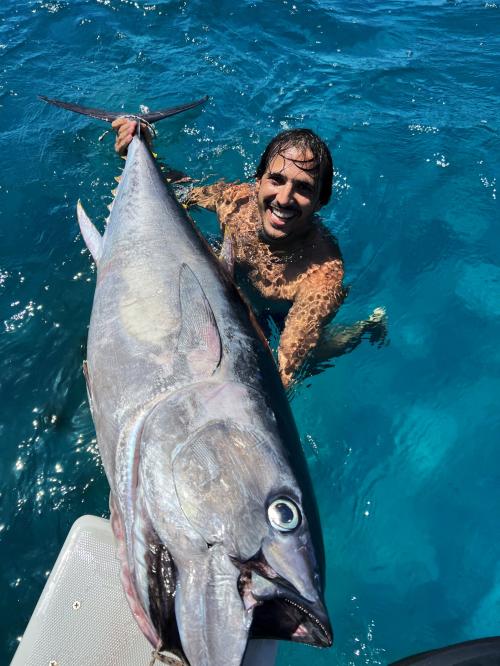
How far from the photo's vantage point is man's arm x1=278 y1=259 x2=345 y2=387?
9.46 feet

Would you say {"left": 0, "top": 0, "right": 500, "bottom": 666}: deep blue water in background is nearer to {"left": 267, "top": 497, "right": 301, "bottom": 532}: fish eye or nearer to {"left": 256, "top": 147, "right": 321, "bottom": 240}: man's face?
{"left": 256, "top": 147, "right": 321, "bottom": 240}: man's face

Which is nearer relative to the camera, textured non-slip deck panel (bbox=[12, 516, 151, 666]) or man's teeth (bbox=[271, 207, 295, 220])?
textured non-slip deck panel (bbox=[12, 516, 151, 666])

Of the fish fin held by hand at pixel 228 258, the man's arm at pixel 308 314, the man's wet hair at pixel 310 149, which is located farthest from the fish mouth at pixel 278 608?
the man's wet hair at pixel 310 149

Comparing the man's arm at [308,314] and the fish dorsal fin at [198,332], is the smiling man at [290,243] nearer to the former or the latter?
the man's arm at [308,314]

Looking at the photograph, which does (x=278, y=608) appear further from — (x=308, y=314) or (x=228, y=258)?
(x=308, y=314)

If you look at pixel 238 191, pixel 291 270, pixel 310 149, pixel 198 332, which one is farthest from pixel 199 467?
pixel 238 191

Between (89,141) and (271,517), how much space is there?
4651 mm

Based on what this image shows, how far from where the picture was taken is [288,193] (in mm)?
2850

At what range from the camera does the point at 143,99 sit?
5.70 meters

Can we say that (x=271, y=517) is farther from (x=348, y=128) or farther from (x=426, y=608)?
(x=348, y=128)

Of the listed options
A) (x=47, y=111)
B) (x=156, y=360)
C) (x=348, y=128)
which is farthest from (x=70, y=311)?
(x=348, y=128)

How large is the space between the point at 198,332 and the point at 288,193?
128 centimetres

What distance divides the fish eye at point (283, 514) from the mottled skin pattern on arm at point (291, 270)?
1.33 m

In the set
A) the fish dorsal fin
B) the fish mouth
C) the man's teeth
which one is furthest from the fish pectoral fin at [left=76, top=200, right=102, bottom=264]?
the fish mouth
